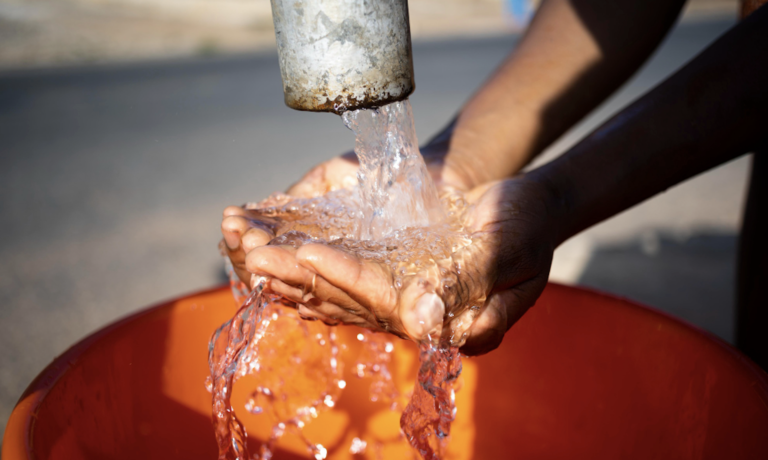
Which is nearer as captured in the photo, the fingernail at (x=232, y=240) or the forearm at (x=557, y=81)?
the fingernail at (x=232, y=240)

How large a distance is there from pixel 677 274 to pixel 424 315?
6.89 ft

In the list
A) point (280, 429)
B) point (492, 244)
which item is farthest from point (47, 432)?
point (492, 244)

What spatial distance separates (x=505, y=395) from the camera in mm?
1260

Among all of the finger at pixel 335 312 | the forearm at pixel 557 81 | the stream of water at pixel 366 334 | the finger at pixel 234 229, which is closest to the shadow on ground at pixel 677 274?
the forearm at pixel 557 81

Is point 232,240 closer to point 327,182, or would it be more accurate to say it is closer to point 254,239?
point 254,239

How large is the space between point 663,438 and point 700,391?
0.37 feet

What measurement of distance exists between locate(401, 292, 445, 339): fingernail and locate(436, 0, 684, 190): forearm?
0.60 meters

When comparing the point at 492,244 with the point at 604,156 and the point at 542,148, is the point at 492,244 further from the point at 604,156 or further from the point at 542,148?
the point at 542,148

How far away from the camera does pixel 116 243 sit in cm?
301

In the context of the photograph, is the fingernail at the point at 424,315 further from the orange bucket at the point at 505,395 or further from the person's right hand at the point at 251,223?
the orange bucket at the point at 505,395

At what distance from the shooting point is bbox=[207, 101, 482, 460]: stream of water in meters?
0.92

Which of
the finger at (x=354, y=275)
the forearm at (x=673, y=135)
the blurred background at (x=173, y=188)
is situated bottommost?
the blurred background at (x=173, y=188)

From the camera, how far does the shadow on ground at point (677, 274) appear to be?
226cm

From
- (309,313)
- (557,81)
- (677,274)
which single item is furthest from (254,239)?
(677,274)
